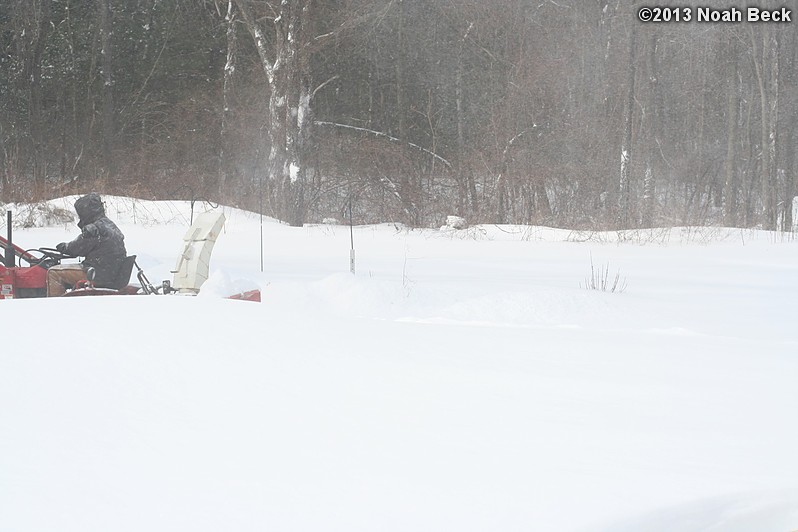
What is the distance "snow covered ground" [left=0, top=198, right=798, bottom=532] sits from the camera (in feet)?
9.51

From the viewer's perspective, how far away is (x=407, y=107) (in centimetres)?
2850

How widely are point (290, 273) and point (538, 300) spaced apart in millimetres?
4365

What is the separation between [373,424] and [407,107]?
25433mm

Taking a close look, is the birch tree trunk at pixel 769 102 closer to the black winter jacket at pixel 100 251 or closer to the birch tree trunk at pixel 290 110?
the birch tree trunk at pixel 290 110

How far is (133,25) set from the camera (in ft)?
97.6

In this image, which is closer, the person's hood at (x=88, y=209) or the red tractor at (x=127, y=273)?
the red tractor at (x=127, y=273)

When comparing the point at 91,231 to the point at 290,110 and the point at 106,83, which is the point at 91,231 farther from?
the point at 106,83

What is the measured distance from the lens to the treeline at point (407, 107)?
22266 millimetres

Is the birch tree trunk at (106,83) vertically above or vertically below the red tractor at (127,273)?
above

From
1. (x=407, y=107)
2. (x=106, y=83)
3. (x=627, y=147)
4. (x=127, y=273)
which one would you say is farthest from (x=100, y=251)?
(x=106, y=83)

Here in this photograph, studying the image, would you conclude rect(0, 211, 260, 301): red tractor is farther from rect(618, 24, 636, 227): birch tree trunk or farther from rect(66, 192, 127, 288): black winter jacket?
rect(618, 24, 636, 227): birch tree trunk

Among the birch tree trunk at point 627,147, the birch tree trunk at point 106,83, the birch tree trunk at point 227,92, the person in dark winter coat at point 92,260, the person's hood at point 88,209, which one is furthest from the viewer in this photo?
the birch tree trunk at point 106,83

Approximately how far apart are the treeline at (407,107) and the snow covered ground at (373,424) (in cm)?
1490

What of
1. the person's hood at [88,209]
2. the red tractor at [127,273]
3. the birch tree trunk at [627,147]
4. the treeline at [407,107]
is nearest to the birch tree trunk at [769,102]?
the treeline at [407,107]
